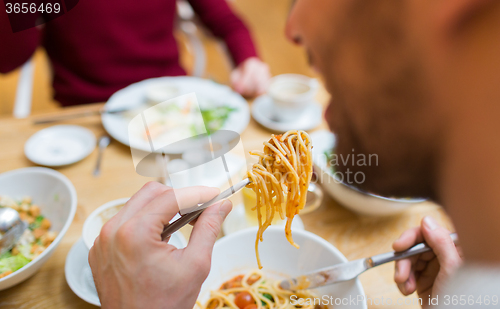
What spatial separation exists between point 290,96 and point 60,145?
77cm

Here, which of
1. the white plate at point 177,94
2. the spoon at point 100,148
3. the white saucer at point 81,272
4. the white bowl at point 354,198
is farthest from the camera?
the white plate at point 177,94

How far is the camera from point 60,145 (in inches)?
A: 40.4

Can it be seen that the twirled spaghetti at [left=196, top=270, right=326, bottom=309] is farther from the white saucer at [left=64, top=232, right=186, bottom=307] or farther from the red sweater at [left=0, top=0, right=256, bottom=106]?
the red sweater at [left=0, top=0, right=256, bottom=106]

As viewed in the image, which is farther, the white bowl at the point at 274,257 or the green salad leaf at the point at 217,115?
the green salad leaf at the point at 217,115

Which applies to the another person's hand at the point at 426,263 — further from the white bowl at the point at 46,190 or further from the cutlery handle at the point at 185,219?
the white bowl at the point at 46,190

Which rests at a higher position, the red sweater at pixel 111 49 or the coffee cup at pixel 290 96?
the red sweater at pixel 111 49

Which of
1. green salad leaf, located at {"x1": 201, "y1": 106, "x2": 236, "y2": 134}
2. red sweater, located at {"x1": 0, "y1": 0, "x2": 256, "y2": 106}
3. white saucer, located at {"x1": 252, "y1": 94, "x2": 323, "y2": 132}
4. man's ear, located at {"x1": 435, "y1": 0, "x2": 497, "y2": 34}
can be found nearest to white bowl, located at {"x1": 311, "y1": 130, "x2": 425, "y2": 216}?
white saucer, located at {"x1": 252, "y1": 94, "x2": 323, "y2": 132}

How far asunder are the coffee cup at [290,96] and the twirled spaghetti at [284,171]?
1.94 feet

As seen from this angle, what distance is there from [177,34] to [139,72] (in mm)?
328

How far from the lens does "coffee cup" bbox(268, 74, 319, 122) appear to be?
1123 mm

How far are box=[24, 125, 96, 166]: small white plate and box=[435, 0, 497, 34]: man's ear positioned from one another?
984 mm

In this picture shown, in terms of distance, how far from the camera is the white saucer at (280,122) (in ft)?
3.76

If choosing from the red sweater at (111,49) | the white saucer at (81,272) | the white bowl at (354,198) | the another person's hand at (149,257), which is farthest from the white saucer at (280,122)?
the another person's hand at (149,257)

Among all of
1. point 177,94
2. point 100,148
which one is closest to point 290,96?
point 177,94
